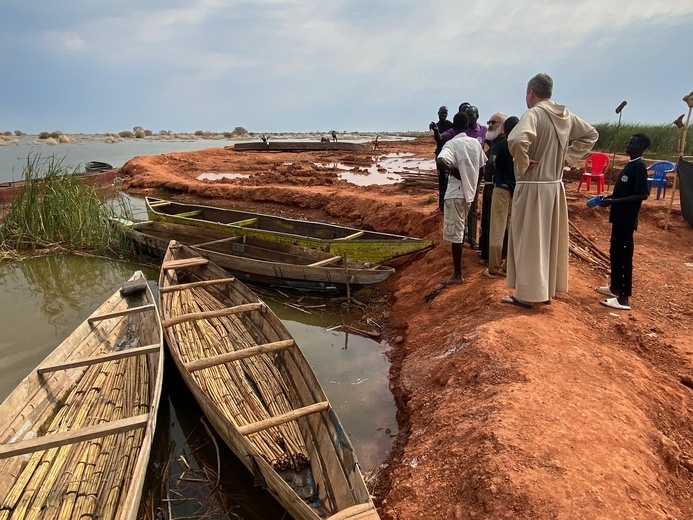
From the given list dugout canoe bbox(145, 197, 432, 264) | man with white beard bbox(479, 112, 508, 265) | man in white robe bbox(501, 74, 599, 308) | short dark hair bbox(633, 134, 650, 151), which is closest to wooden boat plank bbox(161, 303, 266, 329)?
dugout canoe bbox(145, 197, 432, 264)

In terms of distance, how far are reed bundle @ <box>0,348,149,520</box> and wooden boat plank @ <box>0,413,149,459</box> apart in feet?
0.95

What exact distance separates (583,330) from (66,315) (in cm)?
689

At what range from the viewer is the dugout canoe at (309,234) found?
661 centimetres

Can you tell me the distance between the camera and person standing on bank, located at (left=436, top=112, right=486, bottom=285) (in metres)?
4.93

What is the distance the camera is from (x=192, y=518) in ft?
9.98

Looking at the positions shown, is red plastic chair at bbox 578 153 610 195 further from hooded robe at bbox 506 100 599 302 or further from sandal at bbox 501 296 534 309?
sandal at bbox 501 296 534 309

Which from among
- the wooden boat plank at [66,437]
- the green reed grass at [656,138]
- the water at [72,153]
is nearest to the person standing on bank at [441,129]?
the wooden boat plank at [66,437]

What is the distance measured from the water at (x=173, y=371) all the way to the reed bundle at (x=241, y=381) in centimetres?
37

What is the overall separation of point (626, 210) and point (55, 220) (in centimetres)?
977

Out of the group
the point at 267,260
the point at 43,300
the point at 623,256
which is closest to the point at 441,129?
the point at 267,260

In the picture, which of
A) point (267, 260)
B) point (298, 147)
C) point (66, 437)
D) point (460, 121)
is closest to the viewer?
point (66, 437)

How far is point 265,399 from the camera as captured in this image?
12.9 ft

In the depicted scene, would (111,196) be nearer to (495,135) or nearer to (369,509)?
(495,135)

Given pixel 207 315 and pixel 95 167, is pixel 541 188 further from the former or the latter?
pixel 95 167
